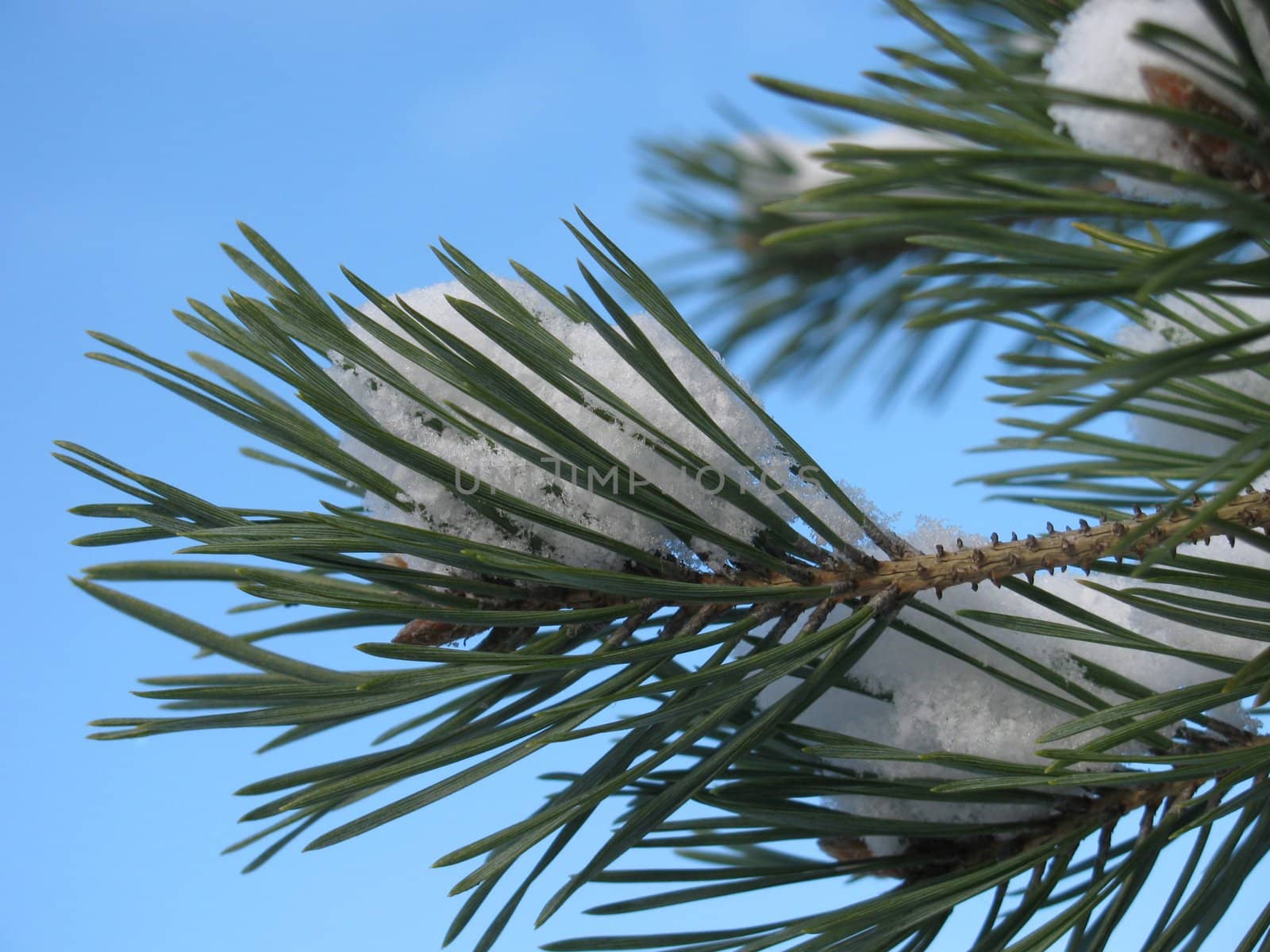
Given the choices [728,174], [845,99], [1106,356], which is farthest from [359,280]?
[728,174]

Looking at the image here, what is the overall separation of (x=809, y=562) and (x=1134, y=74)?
0.65 ft

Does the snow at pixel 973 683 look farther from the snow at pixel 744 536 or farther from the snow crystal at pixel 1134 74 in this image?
the snow crystal at pixel 1134 74

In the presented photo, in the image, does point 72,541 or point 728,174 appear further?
point 728,174

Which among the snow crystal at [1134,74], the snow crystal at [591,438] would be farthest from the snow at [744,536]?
the snow crystal at [1134,74]

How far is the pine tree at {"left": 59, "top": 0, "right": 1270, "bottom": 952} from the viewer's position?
0.93 ft

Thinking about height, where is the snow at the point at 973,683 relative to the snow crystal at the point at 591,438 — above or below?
below

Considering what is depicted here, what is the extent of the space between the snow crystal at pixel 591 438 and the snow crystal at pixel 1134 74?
6.0 inches

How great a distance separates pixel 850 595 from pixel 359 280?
0.20 m

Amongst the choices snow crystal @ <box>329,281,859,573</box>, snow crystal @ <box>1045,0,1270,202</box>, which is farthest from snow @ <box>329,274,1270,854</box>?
snow crystal @ <box>1045,0,1270,202</box>

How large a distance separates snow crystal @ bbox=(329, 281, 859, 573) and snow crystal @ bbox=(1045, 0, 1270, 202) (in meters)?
0.15

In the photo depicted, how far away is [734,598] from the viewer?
37cm

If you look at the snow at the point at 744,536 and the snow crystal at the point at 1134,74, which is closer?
the snow crystal at the point at 1134,74

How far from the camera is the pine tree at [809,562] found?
283 mm

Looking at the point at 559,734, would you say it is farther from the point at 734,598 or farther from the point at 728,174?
the point at 728,174
